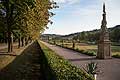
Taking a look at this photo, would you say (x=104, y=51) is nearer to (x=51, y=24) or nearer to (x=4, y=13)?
(x=4, y=13)

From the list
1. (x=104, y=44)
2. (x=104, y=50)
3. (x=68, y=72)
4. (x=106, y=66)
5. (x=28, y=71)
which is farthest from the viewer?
(x=104, y=44)

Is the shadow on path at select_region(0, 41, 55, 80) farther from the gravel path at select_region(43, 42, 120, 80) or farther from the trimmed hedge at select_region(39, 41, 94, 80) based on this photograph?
the gravel path at select_region(43, 42, 120, 80)

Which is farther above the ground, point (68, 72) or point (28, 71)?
point (68, 72)

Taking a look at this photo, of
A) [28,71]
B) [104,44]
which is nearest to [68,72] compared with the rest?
[28,71]

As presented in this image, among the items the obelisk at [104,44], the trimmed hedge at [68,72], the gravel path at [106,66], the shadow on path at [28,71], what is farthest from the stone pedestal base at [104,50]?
the trimmed hedge at [68,72]

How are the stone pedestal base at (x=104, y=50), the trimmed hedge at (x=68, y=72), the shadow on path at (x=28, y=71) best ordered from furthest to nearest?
the stone pedestal base at (x=104, y=50), the shadow on path at (x=28, y=71), the trimmed hedge at (x=68, y=72)

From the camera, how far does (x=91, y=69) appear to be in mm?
13781

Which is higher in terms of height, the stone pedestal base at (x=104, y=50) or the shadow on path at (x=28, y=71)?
the stone pedestal base at (x=104, y=50)

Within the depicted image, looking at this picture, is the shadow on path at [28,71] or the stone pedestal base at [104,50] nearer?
the shadow on path at [28,71]

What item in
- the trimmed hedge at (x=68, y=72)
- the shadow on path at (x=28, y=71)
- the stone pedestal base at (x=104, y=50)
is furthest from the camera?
the stone pedestal base at (x=104, y=50)

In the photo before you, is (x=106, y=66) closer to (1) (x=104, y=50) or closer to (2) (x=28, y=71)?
(2) (x=28, y=71)

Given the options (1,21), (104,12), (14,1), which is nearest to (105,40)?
(104,12)

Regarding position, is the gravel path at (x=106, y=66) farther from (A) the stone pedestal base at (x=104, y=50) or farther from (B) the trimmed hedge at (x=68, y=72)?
(B) the trimmed hedge at (x=68, y=72)

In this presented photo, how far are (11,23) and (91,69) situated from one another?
2542cm
